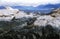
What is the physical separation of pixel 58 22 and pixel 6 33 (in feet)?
2.57

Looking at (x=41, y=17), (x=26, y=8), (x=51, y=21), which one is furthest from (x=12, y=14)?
(x=51, y=21)

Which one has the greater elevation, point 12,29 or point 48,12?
point 48,12

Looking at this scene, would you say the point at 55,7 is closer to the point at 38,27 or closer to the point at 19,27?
the point at 38,27

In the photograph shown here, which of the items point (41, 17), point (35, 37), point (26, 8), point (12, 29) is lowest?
point (35, 37)

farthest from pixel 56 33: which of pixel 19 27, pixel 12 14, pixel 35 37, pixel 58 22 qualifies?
pixel 12 14

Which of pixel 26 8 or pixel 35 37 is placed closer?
pixel 35 37

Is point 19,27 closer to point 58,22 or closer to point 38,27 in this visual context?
point 38,27

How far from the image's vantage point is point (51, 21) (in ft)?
6.89

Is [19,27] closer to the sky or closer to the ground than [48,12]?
closer to the ground

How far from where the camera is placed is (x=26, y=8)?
222 cm

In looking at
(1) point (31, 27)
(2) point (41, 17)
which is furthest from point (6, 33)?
(2) point (41, 17)

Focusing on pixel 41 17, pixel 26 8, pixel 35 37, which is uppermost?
pixel 26 8

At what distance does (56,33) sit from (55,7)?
402mm

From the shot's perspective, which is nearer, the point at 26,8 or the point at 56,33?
the point at 56,33
